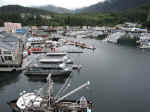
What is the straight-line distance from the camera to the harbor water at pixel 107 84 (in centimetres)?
1778

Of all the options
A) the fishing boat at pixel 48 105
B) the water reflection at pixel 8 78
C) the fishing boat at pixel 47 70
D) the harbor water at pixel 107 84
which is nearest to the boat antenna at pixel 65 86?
the harbor water at pixel 107 84

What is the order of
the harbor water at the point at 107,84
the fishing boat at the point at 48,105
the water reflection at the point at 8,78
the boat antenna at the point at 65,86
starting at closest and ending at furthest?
the fishing boat at the point at 48,105 < the harbor water at the point at 107,84 < the boat antenna at the point at 65,86 < the water reflection at the point at 8,78

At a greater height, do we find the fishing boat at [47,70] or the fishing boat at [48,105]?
the fishing boat at [47,70]

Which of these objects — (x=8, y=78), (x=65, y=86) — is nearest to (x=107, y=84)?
(x=65, y=86)

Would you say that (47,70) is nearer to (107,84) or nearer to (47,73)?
(47,73)

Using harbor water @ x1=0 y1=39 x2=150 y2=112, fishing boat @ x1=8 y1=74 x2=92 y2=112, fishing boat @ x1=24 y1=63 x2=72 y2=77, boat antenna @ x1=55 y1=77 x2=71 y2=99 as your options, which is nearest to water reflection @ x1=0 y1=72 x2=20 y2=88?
harbor water @ x1=0 y1=39 x2=150 y2=112

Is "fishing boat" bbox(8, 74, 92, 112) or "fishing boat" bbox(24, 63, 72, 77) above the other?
"fishing boat" bbox(24, 63, 72, 77)

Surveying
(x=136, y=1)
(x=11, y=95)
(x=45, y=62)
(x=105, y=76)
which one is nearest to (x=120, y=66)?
(x=105, y=76)

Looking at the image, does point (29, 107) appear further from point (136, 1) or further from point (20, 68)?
point (136, 1)

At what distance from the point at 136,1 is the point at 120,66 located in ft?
550

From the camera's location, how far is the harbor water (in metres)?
17.8

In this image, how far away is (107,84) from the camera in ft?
72.6

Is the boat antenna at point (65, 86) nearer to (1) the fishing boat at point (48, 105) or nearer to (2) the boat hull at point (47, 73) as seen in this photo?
(2) the boat hull at point (47, 73)

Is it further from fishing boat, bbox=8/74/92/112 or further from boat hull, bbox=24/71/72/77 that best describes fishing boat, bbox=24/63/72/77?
fishing boat, bbox=8/74/92/112
